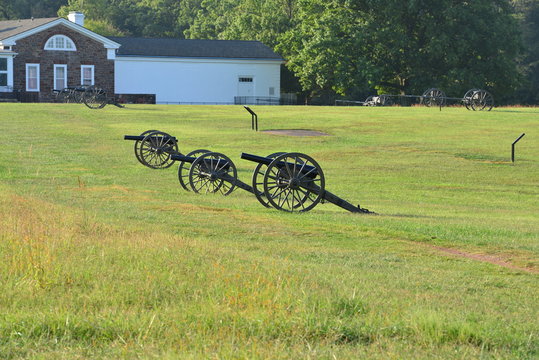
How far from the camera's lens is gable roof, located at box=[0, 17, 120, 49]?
59781 mm

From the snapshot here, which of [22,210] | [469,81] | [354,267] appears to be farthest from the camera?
[469,81]

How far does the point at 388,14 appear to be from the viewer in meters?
60.6

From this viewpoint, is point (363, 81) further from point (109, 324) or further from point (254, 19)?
point (109, 324)

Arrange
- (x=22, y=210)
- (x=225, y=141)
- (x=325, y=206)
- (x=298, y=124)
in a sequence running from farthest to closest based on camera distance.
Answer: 1. (x=298, y=124)
2. (x=225, y=141)
3. (x=325, y=206)
4. (x=22, y=210)

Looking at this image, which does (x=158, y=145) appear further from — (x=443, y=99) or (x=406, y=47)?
(x=406, y=47)

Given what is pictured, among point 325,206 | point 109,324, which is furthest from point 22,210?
point 325,206

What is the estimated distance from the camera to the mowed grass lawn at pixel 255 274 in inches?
235

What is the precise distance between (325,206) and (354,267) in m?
9.78

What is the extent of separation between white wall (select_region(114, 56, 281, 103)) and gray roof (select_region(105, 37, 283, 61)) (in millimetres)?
409

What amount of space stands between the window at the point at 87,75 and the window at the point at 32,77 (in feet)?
10.6

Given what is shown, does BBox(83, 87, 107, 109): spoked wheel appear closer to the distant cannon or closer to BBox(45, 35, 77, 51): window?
BBox(45, 35, 77, 51): window

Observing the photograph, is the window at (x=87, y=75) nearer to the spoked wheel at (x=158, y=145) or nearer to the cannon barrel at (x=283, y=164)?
the spoked wheel at (x=158, y=145)

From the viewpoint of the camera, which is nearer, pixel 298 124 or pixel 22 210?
pixel 22 210

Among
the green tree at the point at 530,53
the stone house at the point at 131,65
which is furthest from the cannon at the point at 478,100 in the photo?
the stone house at the point at 131,65
